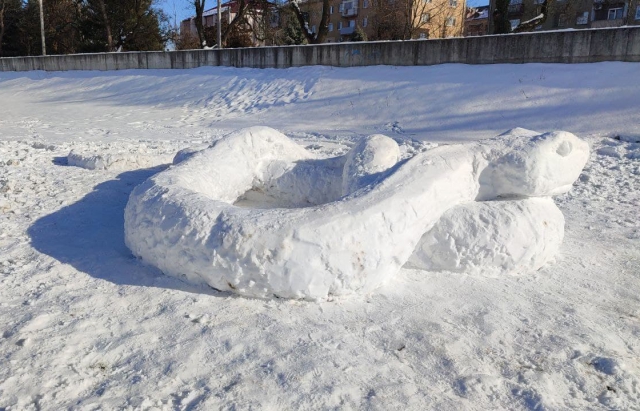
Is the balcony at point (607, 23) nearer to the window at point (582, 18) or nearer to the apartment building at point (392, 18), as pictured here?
the window at point (582, 18)

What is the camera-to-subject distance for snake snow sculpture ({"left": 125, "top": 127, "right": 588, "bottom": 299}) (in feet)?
8.89

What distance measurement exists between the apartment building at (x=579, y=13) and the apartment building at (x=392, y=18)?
4064 millimetres

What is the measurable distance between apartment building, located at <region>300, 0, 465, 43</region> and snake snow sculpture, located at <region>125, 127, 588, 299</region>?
71.1 feet

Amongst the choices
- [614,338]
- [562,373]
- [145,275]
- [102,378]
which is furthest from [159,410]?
[614,338]

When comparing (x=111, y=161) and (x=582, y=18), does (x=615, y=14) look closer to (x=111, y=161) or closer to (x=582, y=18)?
(x=582, y=18)

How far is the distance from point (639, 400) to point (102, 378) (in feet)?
7.51

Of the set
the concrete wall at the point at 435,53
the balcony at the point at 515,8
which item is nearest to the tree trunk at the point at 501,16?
the concrete wall at the point at 435,53

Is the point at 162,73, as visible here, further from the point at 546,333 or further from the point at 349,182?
the point at 546,333

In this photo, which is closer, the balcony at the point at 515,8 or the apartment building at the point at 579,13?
the apartment building at the point at 579,13

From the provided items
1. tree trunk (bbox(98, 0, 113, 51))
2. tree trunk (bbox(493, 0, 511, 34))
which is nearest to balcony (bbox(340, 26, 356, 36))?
tree trunk (bbox(98, 0, 113, 51))

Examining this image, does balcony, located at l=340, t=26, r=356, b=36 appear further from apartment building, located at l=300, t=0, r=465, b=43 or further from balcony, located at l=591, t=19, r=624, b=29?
balcony, located at l=591, t=19, r=624, b=29

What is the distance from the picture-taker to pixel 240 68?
51.3 ft

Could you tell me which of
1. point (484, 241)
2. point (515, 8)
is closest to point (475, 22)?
point (515, 8)

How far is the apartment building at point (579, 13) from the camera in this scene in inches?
1188
